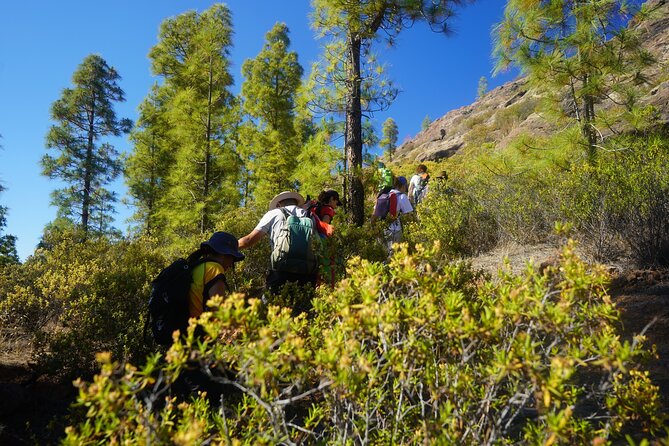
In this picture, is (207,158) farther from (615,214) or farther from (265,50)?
(615,214)

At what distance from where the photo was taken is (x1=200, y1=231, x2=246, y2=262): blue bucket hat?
8.46 ft

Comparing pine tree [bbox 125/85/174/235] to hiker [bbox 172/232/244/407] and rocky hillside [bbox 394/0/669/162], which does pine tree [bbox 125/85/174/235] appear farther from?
hiker [bbox 172/232/244/407]

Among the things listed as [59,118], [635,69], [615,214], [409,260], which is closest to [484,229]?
[615,214]

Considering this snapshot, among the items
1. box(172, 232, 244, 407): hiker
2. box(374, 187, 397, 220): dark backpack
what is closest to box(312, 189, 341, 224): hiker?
box(374, 187, 397, 220): dark backpack

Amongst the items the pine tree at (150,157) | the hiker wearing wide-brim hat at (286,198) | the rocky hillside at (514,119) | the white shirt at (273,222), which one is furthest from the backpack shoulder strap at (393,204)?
the pine tree at (150,157)

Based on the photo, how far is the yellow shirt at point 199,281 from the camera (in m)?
2.44

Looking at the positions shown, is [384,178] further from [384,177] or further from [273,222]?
[273,222]

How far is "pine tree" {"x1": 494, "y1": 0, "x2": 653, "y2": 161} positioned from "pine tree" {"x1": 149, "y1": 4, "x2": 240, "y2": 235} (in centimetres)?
842

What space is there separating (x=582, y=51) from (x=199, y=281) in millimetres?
7746

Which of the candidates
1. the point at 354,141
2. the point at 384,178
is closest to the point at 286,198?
the point at 354,141

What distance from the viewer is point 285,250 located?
132 inches

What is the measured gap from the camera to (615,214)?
191 inches

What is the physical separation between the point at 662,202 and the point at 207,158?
35.0 feet

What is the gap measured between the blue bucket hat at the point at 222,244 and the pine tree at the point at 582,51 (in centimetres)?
677
